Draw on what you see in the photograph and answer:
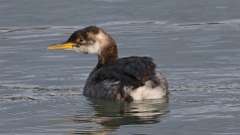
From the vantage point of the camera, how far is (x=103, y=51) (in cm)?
1534

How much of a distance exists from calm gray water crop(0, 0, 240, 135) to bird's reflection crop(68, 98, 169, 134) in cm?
1

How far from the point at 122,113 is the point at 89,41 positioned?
2.24 meters

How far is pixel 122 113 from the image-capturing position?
13.4 meters

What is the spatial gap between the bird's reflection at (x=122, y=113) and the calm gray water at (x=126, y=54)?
12 mm

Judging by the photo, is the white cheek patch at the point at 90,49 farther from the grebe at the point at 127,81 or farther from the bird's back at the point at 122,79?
the bird's back at the point at 122,79

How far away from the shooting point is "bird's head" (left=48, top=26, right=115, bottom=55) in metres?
15.3

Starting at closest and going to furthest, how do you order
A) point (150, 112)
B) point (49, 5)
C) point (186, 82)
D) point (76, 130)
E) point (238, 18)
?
point (76, 130) < point (150, 112) < point (186, 82) < point (238, 18) < point (49, 5)

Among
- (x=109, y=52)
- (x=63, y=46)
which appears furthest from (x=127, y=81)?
(x=63, y=46)

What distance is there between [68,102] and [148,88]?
1001mm

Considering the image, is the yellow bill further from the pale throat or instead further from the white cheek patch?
the pale throat

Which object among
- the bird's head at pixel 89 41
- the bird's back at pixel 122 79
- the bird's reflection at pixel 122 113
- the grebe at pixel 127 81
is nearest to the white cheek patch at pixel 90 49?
the bird's head at pixel 89 41

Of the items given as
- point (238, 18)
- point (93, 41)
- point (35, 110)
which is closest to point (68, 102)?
point (35, 110)

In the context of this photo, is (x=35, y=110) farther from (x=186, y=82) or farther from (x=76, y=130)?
(x=186, y=82)

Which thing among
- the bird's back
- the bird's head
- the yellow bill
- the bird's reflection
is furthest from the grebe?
the yellow bill
